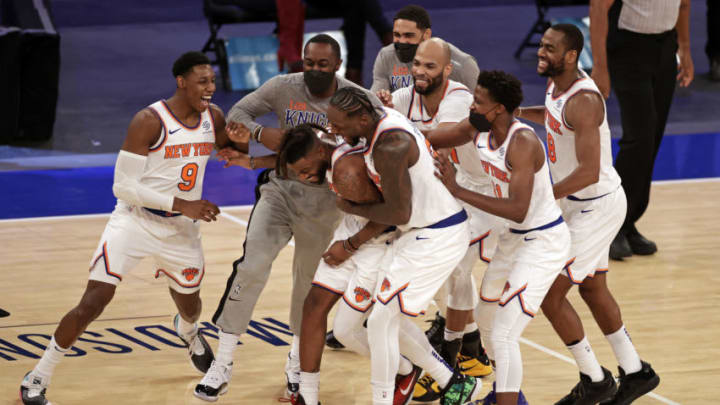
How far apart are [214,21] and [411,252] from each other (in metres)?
8.28

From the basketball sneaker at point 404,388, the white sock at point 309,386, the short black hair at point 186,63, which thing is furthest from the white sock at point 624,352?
the short black hair at point 186,63

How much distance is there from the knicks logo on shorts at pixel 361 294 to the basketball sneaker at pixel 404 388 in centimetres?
54

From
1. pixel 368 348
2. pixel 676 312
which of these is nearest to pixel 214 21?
pixel 676 312

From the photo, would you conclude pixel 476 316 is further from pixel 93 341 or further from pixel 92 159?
pixel 92 159

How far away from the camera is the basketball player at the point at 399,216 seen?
4.84m

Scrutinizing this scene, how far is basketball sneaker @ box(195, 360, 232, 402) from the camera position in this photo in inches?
217

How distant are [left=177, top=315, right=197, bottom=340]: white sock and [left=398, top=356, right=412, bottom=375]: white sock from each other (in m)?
1.28

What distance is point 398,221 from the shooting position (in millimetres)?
4879

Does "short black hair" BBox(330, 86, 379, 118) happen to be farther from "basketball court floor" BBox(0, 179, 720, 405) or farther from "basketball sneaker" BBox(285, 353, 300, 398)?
"basketball court floor" BBox(0, 179, 720, 405)

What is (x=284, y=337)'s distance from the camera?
6582 mm

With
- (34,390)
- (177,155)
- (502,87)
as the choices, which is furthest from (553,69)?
(34,390)

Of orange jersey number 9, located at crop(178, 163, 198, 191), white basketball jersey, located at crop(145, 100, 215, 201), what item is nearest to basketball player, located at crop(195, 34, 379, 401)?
white basketball jersey, located at crop(145, 100, 215, 201)

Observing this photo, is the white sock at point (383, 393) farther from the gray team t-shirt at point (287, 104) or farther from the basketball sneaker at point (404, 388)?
the gray team t-shirt at point (287, 104)

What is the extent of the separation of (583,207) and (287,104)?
163cm
